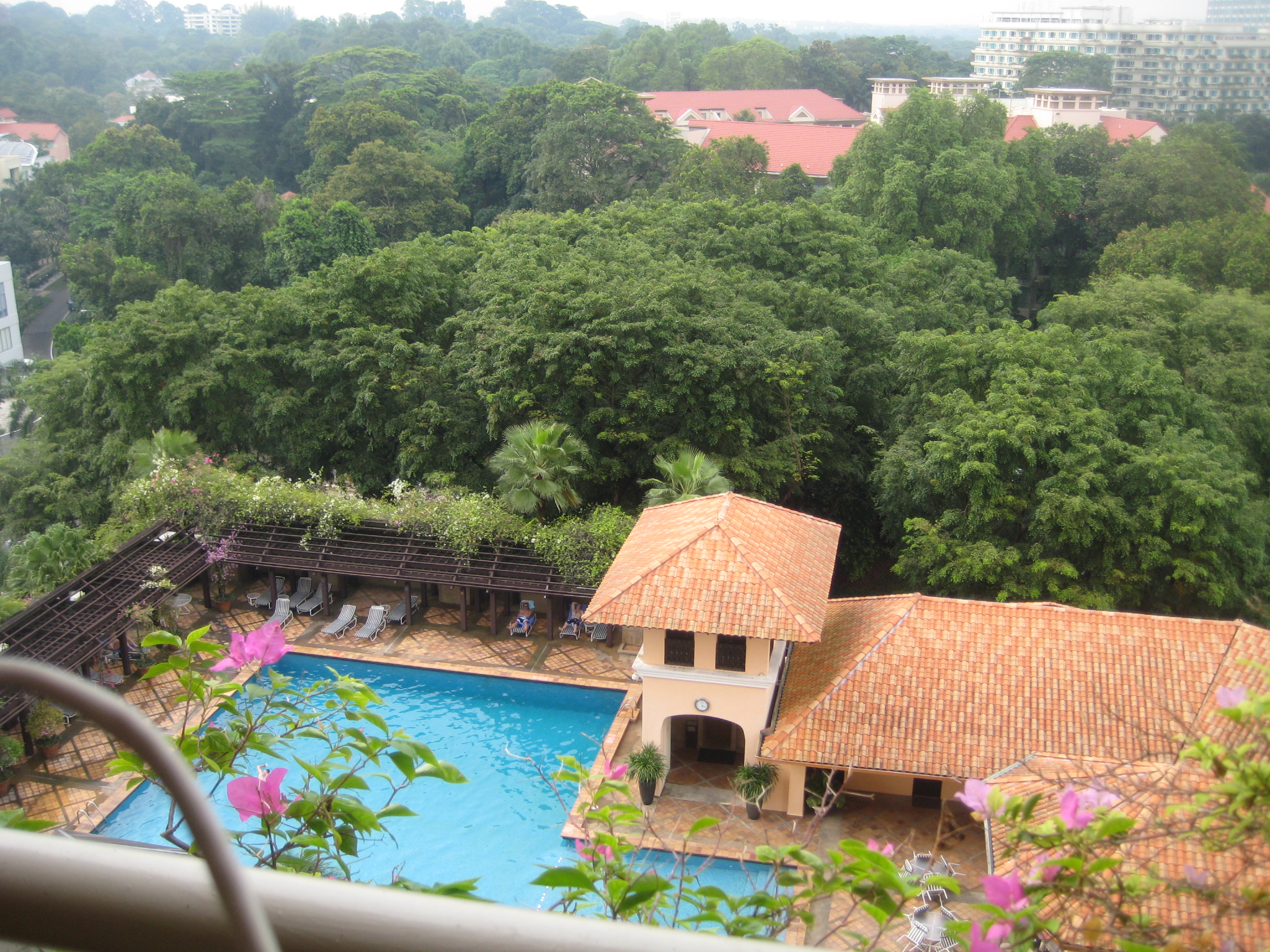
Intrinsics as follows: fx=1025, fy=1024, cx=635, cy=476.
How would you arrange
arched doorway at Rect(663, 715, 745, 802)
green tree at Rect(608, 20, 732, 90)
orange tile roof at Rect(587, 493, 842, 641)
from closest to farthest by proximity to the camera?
orange tile roof at Rect(587, 493, 842, 641)
arched doorway at Rect(663, 715, 745, 802)
green tree at Rect(608, 20, 732, 90)

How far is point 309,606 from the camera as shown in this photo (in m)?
18.7

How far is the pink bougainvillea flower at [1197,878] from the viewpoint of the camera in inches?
Answer: 123

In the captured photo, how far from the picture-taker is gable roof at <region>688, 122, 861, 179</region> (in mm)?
48719

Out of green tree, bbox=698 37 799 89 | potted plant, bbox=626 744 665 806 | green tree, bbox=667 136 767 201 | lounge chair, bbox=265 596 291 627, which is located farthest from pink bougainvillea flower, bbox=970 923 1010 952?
green tree, bbox=698 37 799 89

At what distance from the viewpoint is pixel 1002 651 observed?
1323cm

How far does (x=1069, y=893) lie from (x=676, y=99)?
224 ft

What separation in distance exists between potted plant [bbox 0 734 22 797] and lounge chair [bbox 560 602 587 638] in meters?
8.23

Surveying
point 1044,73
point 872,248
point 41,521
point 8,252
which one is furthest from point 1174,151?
point 8,252

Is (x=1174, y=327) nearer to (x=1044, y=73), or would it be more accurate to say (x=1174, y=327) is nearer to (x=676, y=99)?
(x=1044, y=73)

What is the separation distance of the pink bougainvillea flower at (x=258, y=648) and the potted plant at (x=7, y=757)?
39.1ft

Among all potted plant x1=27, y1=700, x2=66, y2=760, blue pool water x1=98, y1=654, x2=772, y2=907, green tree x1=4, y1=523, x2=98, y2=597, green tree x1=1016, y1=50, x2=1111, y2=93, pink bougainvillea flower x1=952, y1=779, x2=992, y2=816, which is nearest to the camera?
pink bougainvillea flower x1=952, y1=779, x2=992, y2=816

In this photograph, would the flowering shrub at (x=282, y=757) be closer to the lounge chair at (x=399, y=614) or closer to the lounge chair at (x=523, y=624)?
the lounge chair at (x=523, y=624)

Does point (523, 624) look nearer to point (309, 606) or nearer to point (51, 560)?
point (309, 606)

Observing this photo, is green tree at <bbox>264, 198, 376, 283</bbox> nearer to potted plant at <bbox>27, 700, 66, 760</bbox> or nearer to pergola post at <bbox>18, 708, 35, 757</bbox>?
potted plant at <bbox>27, 700, 66, 760</bbox>
